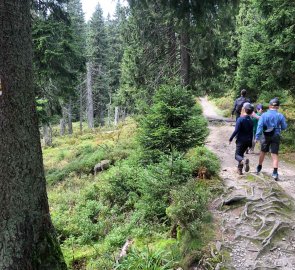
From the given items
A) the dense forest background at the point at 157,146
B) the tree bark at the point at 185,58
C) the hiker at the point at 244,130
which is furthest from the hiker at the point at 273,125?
the tree bark at the point at 185,58

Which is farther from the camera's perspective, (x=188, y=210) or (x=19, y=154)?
(x=188, y=210)

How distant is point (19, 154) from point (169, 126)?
6.06 metres

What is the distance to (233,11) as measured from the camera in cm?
645

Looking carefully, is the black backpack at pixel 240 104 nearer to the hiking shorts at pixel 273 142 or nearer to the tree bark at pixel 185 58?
the tree bark at pixel 185 58

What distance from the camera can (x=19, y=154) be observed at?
4.17 m

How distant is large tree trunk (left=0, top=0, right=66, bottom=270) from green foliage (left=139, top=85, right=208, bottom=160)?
536 centimetres

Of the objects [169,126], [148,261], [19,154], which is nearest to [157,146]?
[169,126]

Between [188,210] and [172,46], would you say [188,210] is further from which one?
[172,46]

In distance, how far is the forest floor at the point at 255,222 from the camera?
5211 millimetres

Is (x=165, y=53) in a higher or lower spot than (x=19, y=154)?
higher

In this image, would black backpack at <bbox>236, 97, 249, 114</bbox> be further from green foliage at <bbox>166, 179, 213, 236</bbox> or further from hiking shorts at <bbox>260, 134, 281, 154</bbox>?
green foliage at <bbox>166, 179, 213, 236</bbox>

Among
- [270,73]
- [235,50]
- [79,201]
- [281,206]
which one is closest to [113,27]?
[235,50]

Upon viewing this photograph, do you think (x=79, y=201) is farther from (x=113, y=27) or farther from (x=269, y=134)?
(x=113, y=27)

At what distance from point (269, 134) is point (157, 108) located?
3175 millimetres
